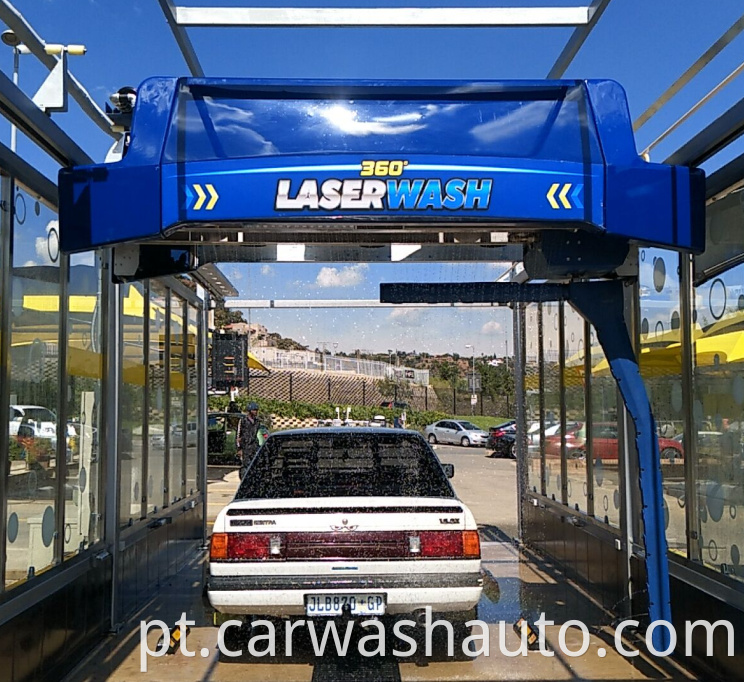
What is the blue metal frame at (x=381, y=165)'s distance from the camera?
4.46 meters

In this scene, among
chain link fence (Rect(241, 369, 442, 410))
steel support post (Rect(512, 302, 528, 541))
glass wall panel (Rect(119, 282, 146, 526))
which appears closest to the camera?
glass wall panel (Rect(119, 282, 146, 526))

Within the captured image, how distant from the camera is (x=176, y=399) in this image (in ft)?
32.0

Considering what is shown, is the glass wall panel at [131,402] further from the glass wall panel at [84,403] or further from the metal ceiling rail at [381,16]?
the metal ceiling rail at [381,16]

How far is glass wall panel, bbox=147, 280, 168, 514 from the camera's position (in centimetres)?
829

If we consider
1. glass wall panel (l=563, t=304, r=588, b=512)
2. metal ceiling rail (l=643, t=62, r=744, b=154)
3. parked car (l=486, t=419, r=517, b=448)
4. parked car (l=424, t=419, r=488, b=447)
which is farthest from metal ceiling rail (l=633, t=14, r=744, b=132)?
parked car (l=424, t=419, r=488, b=447)

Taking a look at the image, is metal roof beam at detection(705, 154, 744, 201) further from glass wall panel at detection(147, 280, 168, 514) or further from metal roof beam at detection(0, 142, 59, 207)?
glass wall panel at detection(147, 280, 168, 514)

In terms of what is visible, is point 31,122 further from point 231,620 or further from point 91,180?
point 231,620

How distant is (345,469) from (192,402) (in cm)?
447

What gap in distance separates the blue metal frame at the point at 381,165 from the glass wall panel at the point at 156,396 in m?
3.73

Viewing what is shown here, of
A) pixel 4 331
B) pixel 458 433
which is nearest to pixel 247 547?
pixel 4 331

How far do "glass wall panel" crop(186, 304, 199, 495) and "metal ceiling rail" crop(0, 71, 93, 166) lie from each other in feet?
14.8

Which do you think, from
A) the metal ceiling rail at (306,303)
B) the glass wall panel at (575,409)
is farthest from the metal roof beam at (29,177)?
the metal ceiling rail at (306,303)

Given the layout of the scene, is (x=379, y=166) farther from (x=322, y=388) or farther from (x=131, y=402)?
(x=322, y=388)

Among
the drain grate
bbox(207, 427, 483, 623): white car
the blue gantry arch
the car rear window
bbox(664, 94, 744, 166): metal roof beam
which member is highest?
bbox(664, 94, 744, 166): metal roof beam
